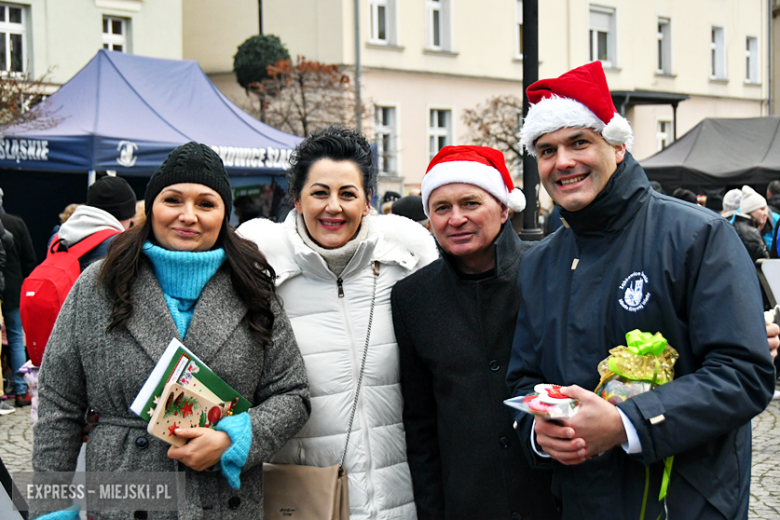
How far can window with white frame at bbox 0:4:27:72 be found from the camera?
1805cm

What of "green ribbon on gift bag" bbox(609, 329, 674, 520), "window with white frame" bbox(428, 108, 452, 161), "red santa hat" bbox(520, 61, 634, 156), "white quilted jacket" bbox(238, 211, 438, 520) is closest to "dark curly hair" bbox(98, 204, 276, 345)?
"white quilted jacket" bbox(238, 211, 438, 520)

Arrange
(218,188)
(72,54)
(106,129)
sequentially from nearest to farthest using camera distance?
(218,188) < (106,129) < (72,54)

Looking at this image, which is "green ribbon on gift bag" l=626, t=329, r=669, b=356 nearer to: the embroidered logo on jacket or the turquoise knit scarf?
the embroidered logo on jacket

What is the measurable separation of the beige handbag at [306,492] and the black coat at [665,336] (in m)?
0.65

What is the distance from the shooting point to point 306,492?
256cm

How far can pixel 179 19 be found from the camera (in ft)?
67.5

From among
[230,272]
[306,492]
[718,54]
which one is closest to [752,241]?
[306,492]

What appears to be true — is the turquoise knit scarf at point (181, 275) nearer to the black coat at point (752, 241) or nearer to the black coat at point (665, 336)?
the black coat at point (665, 336)

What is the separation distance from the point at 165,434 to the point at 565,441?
106 cm

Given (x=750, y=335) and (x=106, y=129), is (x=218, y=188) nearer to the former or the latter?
(x=750, y=335)

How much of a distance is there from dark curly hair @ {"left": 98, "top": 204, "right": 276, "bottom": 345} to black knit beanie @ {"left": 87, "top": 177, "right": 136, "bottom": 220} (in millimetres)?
2408

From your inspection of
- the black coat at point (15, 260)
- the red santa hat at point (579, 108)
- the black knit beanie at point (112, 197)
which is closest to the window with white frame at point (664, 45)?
the black coat at point (15, 260)

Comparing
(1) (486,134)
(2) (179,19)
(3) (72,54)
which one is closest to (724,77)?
(1) (486,134)

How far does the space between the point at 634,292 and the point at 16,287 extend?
733cm
